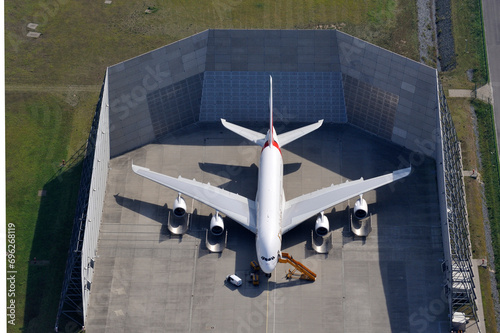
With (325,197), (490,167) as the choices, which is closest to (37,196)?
(325,197)

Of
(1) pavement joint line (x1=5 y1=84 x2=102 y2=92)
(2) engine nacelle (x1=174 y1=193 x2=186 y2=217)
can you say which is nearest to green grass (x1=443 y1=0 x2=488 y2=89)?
(2) engine nacelle (x1=174 y1=193 x2=186 y2=217)

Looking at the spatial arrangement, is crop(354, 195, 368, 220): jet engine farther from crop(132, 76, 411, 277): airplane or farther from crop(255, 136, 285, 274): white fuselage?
crop(255, 136, 285, 274): white fuselage

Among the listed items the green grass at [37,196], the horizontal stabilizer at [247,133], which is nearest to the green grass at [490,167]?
the horizontal stabilizer at [247,133]

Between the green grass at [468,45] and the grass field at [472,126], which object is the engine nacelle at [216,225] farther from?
the green grass at [468,45]

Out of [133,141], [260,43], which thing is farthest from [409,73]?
[133,141]

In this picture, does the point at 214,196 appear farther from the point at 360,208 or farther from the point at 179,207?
the point at 360,208

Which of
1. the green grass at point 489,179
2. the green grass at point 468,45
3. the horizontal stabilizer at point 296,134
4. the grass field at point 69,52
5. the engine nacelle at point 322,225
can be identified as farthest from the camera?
the green grass at point 468,45

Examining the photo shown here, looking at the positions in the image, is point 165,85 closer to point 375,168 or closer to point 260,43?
point 260,43
